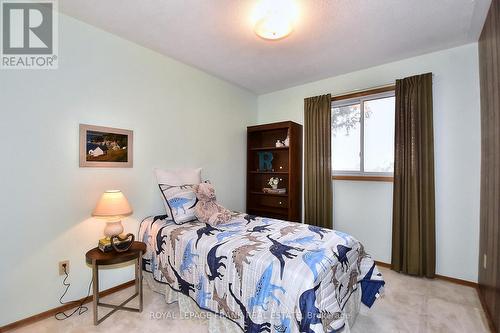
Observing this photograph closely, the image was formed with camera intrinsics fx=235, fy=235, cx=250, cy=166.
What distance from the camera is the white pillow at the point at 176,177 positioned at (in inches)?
105

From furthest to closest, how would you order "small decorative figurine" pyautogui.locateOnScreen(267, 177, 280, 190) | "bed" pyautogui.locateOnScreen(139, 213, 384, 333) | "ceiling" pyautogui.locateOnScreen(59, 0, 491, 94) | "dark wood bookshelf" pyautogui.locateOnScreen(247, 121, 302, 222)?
"small decorative figurine" pyautogui.locateOnScreen(267, 177, 280, 190)
"dark wood bookshelf" pyautogui.locateOnScreen(247, 121, 302, 222)
"ceiling" pyautogui.locateOnScreen(59, 0, 491, 94)
"bed" pyautogui.locateOnScreen(139, 213, 384, 333)

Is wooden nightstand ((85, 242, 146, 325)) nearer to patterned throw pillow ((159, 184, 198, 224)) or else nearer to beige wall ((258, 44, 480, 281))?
patterned throw pillow ((159, 184, 198, 224))

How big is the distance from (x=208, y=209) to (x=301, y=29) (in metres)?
1.99

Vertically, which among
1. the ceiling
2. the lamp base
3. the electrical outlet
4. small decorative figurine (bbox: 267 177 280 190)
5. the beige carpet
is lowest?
the beige carpet

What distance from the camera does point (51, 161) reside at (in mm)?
1980

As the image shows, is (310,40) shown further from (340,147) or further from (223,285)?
(223,285)

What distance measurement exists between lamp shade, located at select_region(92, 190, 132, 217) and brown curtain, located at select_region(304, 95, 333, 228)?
2.44 meters

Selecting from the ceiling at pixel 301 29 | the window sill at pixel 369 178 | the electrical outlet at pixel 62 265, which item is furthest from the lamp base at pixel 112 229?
the window sill at pixel 369 178

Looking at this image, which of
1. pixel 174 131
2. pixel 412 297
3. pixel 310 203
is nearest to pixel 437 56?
pixel 310 203

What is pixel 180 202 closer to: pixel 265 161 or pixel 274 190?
pixel 274 190

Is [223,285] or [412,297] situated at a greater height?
[223,285]

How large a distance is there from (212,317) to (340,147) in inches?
106

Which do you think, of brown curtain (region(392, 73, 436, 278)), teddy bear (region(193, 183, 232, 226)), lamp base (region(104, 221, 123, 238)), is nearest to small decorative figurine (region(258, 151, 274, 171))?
teddy bear (region(193, 183, 232, 226))

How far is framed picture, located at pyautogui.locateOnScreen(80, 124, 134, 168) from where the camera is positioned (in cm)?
217
